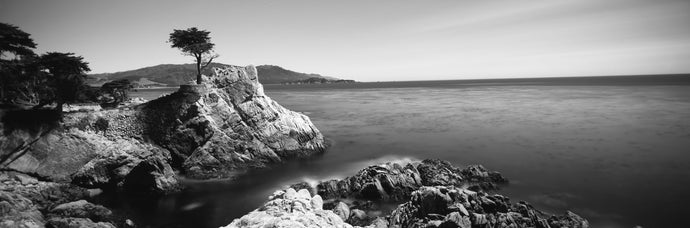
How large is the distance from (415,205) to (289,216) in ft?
25.1

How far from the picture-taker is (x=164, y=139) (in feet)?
102

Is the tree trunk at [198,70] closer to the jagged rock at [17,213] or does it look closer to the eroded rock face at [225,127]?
the eroded rock face at [225,127]

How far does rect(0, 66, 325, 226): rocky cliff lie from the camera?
25062 mm

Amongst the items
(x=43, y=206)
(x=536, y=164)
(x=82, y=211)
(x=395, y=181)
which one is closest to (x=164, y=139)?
(x=43, y=206)

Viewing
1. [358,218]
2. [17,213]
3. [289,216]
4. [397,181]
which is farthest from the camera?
[397,181]

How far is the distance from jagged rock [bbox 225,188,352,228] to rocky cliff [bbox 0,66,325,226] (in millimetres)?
13605

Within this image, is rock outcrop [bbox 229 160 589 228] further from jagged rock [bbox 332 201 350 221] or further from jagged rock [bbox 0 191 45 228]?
jagged rock [bbox 0 191 45 228]

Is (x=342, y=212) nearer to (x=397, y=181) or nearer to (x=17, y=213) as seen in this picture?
(x=397, y=181)

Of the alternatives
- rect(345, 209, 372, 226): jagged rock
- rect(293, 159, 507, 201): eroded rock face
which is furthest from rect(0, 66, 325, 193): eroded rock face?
rect(345, 209, 372, 226): jagged rock

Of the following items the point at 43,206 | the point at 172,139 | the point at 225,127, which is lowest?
the point at 43,206

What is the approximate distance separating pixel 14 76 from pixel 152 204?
2246 centimetres

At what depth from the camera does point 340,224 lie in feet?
51.9

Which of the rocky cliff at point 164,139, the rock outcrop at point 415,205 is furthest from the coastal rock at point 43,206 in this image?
the rock outcrop at point 415,205

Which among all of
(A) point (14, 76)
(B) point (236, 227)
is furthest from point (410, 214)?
(A) point (14, 76)
